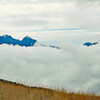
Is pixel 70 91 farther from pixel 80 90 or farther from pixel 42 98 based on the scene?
pixel 42 98

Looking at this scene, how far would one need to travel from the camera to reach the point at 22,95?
14219mm

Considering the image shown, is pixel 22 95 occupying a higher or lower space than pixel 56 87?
lower

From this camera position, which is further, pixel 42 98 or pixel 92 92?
pixel 92 92

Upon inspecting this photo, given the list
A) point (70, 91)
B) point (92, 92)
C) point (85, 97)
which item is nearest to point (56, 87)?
point (70, 91)

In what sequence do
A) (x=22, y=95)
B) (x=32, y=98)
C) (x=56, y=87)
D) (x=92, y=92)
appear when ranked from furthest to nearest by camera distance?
(x=56, y=87), (x=92, y=92), (x=22, y=95), (x=32, y=98)

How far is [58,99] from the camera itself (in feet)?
43.5

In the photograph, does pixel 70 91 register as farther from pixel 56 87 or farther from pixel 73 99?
pixel 73 99

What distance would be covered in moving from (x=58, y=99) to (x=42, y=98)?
842mm

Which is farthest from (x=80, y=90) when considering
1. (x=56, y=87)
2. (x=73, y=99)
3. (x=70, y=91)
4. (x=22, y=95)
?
(x=22, y=95)

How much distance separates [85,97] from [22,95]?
11.3 ft

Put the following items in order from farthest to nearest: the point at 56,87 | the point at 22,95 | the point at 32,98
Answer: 1. the point at 56,87
2. the point at 22,95
3. the point at 32,98

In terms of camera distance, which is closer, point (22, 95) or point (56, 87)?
point (22, 95)

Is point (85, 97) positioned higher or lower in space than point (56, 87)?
lower

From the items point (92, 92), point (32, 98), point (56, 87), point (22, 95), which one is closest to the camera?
point (32, 98)
